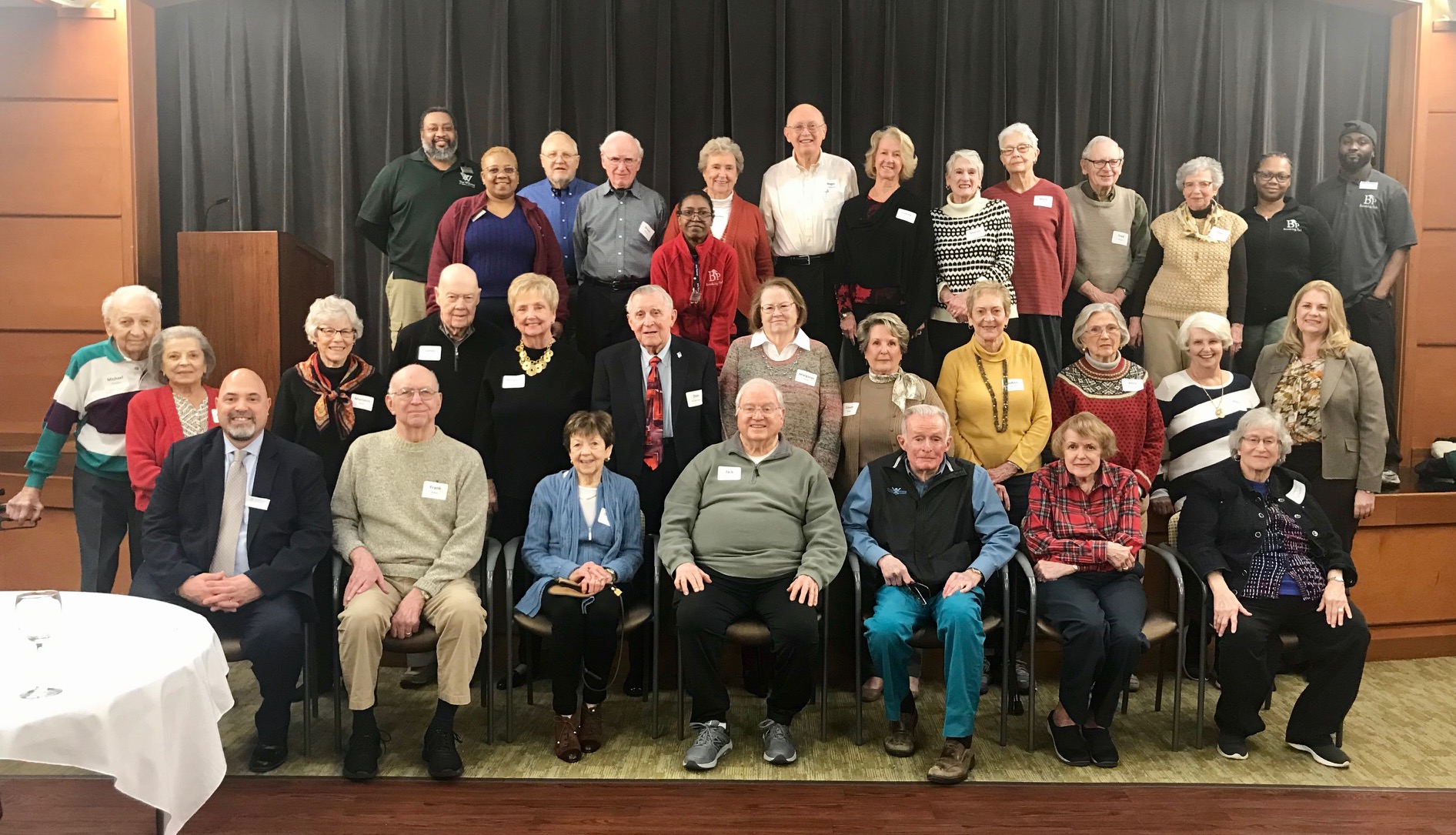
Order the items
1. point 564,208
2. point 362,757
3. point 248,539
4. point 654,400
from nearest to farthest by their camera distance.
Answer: point 362,757 → point 248,539 → point 654,400 → point 564,208

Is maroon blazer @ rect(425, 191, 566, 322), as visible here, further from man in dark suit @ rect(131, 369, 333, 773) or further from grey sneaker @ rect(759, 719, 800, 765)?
grey sneaker @ rect(759, 719, 800, 765)

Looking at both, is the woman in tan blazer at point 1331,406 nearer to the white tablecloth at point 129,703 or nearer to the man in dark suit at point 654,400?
the man in dark suit at point 654,400

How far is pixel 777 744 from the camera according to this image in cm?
342

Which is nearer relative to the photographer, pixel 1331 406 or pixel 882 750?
pixel 882 750

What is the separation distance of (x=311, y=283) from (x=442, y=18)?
5.82 feet

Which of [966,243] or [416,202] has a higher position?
[416,202]

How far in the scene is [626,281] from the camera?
14.9 feet

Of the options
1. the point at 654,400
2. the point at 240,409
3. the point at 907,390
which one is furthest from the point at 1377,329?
the point at 240,409

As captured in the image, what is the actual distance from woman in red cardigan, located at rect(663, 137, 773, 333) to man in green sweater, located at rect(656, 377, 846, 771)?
868mm

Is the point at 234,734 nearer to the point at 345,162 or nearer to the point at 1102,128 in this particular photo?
the point at 345,162

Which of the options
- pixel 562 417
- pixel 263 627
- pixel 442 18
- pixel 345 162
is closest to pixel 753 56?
pixel 442 18

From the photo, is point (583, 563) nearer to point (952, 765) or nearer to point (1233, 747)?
point (952, 765)

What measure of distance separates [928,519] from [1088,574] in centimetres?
57

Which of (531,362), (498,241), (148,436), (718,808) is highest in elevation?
(498,241)
